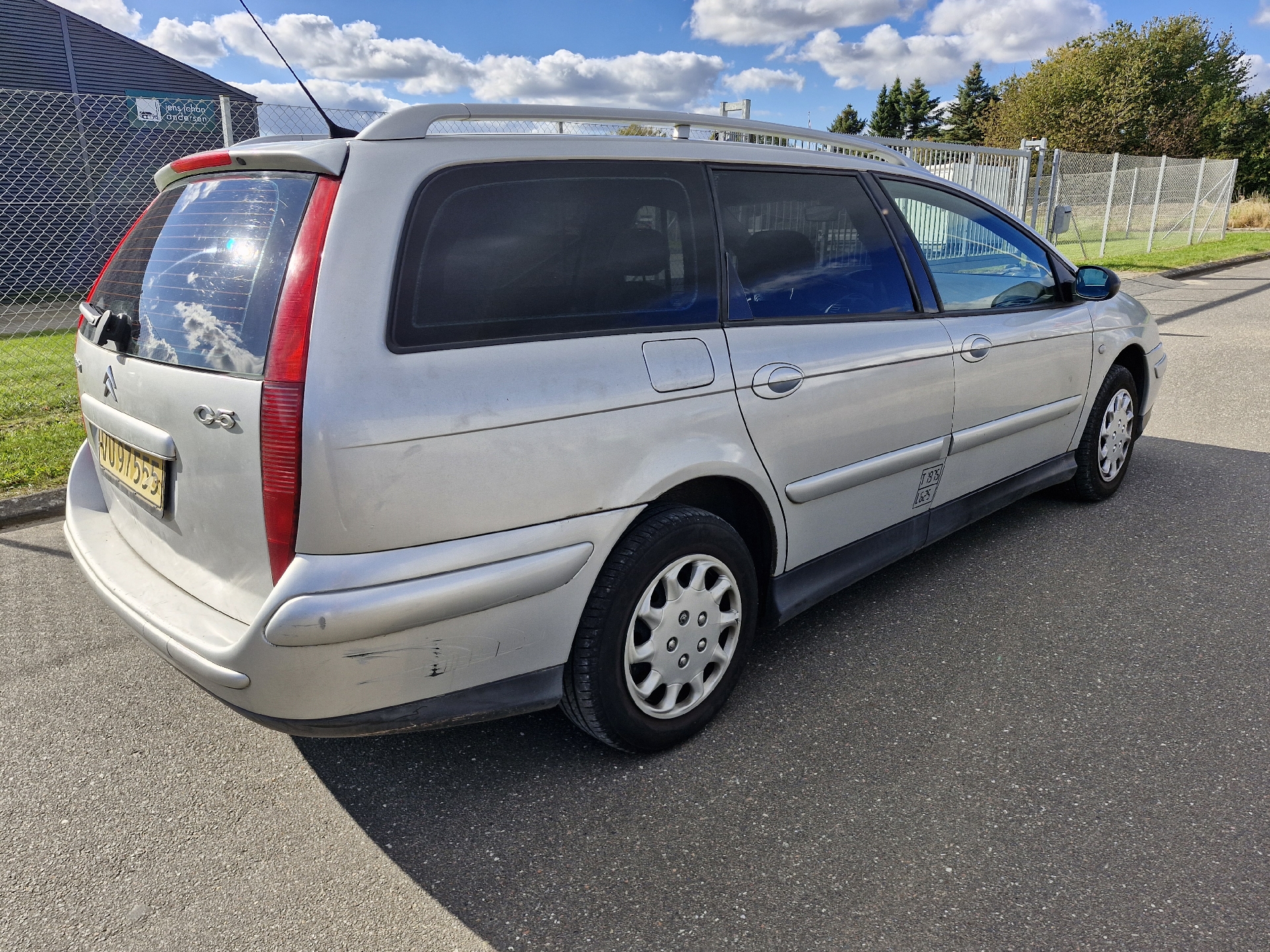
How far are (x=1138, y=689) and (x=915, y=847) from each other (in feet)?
3.85

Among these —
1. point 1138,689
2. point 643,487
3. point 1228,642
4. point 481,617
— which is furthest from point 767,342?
point 1228,642

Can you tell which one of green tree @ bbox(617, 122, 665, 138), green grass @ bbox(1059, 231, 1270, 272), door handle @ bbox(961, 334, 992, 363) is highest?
green tree @ bbox(617, 122, 665, 138)

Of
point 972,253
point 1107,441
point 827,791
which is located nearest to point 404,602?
point 827,791

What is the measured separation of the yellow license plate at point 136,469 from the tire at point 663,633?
3.69 ft

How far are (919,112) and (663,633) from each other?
326 feet

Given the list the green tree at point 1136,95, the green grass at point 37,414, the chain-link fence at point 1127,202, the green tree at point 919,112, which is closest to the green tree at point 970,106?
the green tree at point 919,112

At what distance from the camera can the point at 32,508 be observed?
15.2ft

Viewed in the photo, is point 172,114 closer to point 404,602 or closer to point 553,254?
point 553,254

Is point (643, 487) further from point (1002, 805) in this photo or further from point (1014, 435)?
point (1014, 435)

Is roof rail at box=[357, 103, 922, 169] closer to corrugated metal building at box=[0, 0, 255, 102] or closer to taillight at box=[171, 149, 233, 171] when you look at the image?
taillight at box=[171, 149, 233, 171]

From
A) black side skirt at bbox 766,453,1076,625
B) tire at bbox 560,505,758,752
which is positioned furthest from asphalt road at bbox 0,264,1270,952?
black side skirt at bbox 766,453,1076,625

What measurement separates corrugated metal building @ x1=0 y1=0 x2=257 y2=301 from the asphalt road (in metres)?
10.0

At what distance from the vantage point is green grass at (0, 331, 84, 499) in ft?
16.5

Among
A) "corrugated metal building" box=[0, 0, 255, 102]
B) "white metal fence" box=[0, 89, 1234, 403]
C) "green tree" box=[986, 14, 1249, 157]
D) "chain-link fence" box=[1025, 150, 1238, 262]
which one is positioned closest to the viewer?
"white metal fence" box=[0, 89, 1234, 403]
